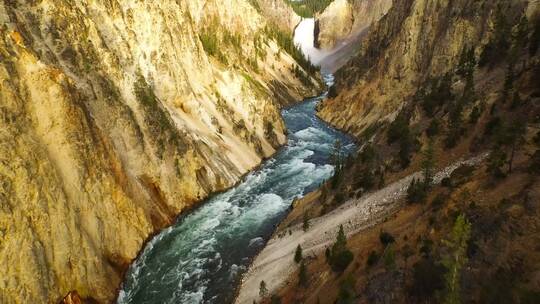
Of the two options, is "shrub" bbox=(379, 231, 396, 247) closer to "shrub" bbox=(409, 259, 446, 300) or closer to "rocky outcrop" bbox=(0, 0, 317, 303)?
"shrub" bbox=(409, 259, 446, 300)

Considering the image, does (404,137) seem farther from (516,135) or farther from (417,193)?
(516,135)

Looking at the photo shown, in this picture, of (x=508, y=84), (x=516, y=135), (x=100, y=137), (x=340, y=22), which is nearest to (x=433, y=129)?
(x=508, y=84)

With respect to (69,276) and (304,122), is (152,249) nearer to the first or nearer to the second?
(69,276)

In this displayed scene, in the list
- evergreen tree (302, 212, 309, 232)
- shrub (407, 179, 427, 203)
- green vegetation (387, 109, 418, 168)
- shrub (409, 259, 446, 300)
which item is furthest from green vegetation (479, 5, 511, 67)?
shrub (409, 259, 446, 300)

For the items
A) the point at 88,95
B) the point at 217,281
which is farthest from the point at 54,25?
the point at 217,281

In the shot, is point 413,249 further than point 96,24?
No

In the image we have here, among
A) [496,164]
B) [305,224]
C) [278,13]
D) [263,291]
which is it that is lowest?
[496,164]

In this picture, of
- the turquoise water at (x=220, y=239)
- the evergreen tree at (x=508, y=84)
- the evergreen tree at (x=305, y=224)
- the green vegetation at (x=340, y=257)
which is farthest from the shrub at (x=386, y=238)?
the evergreen tree at (x=508, y=84)
